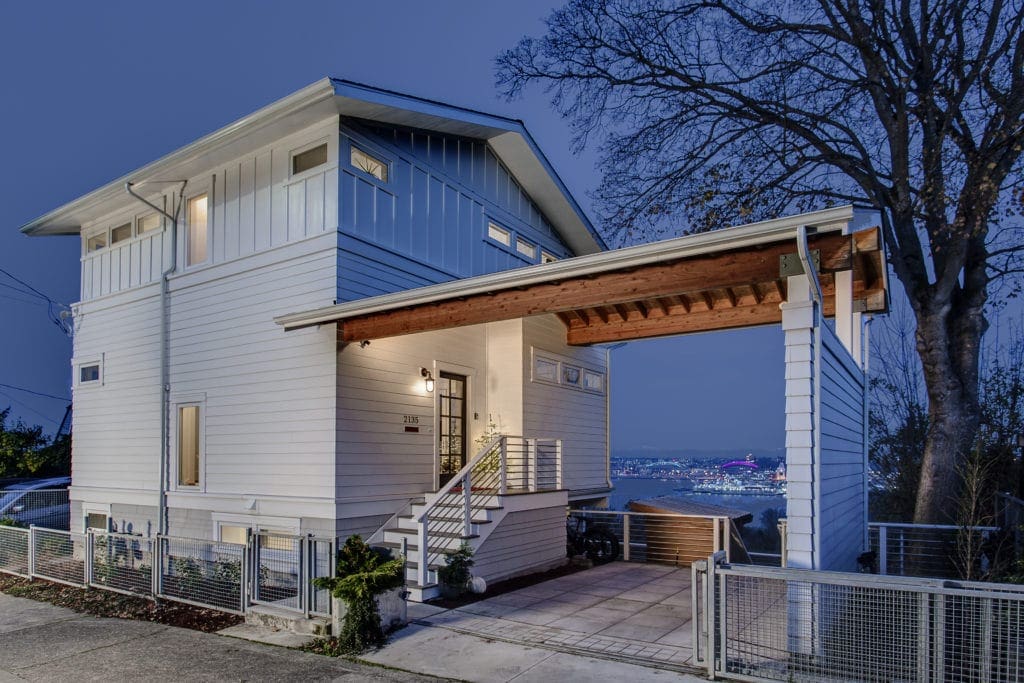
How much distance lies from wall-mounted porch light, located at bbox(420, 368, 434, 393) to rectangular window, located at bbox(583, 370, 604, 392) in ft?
14.1

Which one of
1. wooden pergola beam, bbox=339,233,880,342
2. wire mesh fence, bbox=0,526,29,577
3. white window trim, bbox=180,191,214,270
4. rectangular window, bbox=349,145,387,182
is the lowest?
wire mesh fence, bbox=0,526,29,577

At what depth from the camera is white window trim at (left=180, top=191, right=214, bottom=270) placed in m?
11.2

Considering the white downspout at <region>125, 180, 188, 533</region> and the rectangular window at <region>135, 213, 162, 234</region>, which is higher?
the rectangular window at <region>135, 213, 162, 234</region>

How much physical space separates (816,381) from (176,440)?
9.75 m

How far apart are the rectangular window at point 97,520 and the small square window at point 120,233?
16.3ft

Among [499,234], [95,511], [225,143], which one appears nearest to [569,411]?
[499,234]

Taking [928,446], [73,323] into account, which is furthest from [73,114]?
[928,446]

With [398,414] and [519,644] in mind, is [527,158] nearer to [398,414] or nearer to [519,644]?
[398,414]

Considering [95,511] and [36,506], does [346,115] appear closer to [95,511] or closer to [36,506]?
[95,511]

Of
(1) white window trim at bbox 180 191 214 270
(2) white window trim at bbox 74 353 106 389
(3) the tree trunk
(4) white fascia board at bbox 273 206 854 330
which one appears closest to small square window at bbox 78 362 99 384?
(2) white window trim at bbox 74 353 106 389

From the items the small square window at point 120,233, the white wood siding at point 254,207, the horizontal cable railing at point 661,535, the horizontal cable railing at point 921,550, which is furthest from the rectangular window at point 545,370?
the small square window at point 120,233

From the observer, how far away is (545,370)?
12.6 meters

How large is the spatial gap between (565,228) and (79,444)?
1044cm

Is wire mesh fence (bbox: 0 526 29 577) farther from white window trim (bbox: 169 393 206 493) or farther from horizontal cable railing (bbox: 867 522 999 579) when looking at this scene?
horizontal cable railing (bbox: 867 522 999 579)
